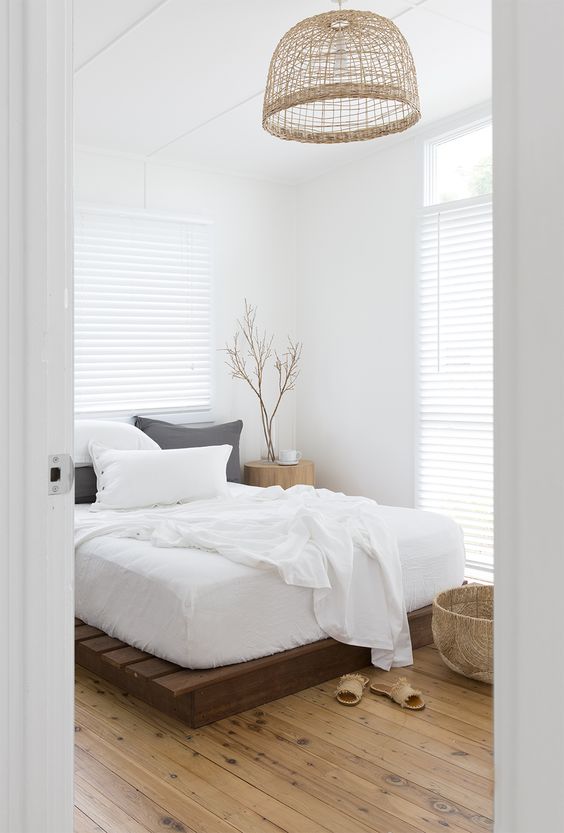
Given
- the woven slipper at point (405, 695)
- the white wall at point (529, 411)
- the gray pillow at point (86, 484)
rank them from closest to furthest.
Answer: the white wall at point (529, 411), the woven slipper at point (405, 695), the gray pillow at point (86, 484)

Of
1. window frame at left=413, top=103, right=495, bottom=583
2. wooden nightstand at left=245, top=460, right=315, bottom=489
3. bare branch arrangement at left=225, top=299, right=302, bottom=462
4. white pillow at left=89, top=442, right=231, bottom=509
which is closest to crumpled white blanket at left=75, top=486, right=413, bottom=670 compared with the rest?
white pillow at left=89, top=442, right=231, bottom=509

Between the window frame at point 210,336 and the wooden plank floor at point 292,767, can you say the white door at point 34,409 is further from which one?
the window frame at point 210,336

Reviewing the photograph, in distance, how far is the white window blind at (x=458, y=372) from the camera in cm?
451

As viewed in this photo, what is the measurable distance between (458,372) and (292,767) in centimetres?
283

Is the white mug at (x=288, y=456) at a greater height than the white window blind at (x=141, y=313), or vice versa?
the white window blind at (x=141, y=313)

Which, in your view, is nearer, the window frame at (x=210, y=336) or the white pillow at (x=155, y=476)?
the white pillow at (x=155, y=476)

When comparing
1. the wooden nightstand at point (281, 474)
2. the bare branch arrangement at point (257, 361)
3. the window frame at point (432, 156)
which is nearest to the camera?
the window frame at point (432, 156)

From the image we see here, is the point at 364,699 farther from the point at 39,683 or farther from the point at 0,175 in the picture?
the point at 0,175

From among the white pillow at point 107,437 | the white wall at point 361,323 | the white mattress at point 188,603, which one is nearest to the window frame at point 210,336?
the white pillow at point 107,437

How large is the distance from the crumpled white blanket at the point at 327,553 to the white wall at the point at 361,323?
165 cm

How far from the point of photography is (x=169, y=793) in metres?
2.26

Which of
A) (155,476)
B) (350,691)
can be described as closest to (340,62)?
(155,476)

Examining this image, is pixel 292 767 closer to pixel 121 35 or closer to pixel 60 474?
pixel 60 474

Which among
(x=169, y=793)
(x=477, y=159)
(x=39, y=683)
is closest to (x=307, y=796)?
(x=169, y=793)
